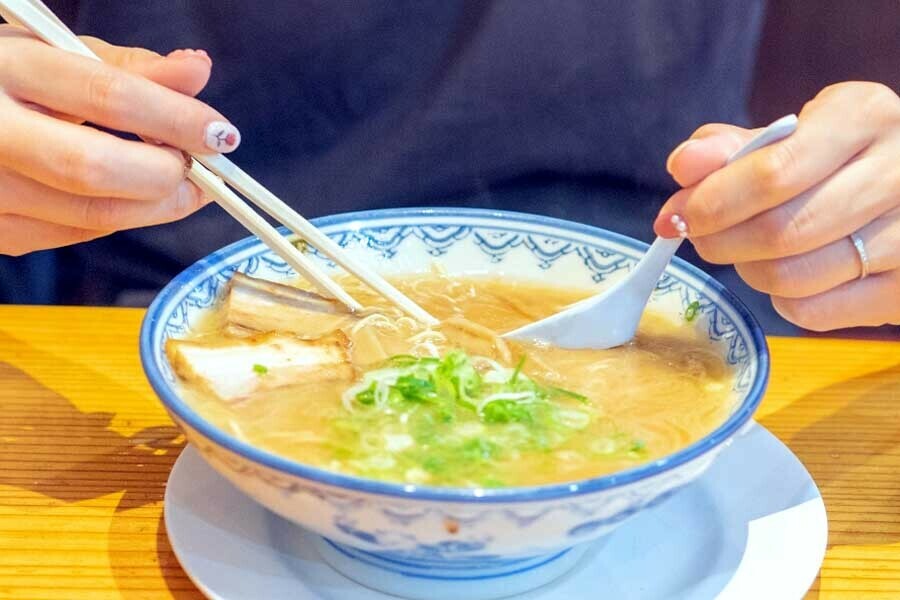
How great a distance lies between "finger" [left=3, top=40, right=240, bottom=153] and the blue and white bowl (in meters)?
0.23

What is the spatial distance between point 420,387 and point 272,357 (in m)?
0.22

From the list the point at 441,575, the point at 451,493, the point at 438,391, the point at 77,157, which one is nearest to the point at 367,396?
the point at 438,391

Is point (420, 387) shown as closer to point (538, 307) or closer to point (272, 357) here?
point (272, 357)

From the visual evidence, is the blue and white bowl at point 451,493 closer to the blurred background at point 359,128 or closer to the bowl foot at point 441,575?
the bowl foot at point 441,575

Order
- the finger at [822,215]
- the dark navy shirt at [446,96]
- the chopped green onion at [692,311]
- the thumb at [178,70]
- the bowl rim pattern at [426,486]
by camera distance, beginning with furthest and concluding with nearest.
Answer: the dark navy shirt at [446,96] → the chopped green onion at [692,311] → the thumb at [178,70] → the finger at [822,215] → the bowl rim pattern at [426,486]

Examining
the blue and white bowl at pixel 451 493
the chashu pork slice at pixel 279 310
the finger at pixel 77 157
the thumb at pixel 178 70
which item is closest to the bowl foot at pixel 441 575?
the blue and white bowl at pixel 451 493

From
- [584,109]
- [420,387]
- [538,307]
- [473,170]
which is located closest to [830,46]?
[584,109]

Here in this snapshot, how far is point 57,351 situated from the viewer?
161cm

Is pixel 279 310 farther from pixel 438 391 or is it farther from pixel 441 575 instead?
pixel 441 575

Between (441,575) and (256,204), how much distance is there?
602 mm

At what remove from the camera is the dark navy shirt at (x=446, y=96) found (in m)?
1.84

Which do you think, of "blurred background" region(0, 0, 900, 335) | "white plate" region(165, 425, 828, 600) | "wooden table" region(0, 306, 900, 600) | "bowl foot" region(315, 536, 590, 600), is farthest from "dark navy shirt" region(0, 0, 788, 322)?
"bowl foot" region(315, 536, 590, 600)

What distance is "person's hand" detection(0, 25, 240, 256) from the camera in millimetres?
1104

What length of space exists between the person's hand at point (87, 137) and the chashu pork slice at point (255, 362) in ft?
0.66
